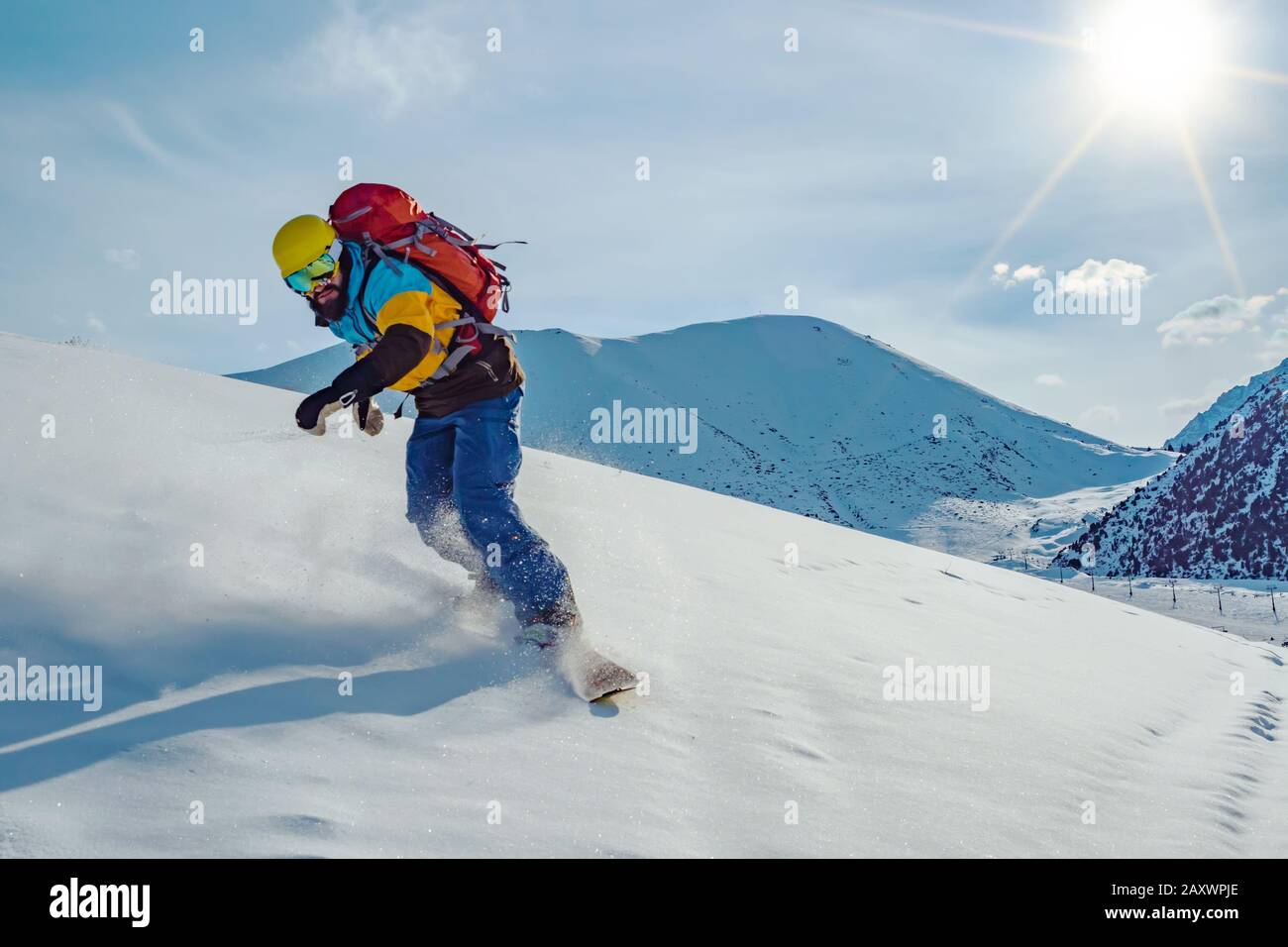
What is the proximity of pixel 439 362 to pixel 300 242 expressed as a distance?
0.74 m

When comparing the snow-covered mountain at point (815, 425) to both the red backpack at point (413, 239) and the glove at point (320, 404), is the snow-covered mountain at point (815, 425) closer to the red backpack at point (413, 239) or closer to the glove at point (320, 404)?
the red backpack at point (413, 239)

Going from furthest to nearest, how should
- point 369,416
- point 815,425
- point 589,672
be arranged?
point 815,425 → point 369,416 → point 589,672

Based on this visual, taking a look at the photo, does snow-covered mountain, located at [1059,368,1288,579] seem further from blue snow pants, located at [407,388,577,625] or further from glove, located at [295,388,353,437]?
glove, located at [295,388,353,437]

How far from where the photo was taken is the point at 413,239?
3578 mm

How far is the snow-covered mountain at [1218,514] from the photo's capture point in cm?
3500

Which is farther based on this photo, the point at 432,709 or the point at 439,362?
the point at 439,362

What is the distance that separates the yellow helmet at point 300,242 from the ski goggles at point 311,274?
2 cm

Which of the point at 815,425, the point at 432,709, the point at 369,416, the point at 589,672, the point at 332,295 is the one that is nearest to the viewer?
the point at 432,709

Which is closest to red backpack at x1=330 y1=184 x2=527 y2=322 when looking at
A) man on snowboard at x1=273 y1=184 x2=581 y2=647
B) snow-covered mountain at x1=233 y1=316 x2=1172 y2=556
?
man on snowboard at x1=273 y1=184 x2=581 y2=647

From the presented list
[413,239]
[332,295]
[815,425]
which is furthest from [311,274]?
[815,425]

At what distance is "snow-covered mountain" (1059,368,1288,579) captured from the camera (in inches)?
1378

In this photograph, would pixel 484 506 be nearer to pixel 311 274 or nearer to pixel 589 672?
pixel 589 672
